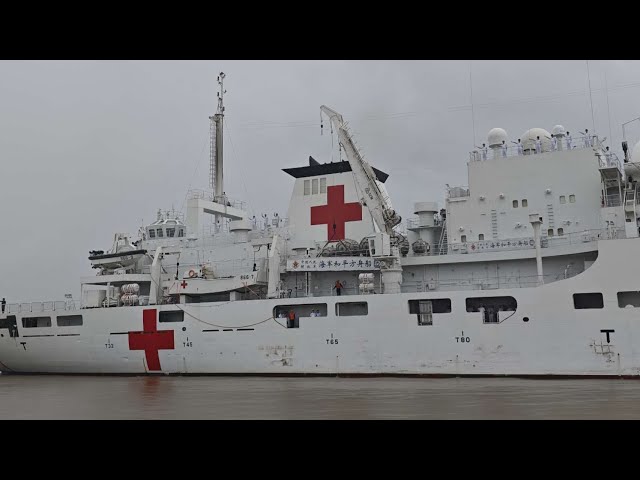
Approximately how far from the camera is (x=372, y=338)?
51.9ft

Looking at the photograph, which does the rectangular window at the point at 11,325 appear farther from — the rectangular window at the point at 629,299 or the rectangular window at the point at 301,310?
the rectangular window at the point at 629,299

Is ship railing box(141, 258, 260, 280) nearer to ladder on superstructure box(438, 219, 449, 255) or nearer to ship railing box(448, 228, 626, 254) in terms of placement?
ladder on superstructure box(438, 219, 449, 255)

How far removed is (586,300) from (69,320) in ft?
51.8

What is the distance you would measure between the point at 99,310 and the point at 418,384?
10818mm

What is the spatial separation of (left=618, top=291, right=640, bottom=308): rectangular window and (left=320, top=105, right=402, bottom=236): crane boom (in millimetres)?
6209

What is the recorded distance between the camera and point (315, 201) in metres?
19.0

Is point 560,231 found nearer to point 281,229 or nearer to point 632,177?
point 632,177

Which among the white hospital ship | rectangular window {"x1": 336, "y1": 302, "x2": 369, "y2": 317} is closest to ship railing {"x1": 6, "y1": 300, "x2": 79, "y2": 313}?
the white hospital ship

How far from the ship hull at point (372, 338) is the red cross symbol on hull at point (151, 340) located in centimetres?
3

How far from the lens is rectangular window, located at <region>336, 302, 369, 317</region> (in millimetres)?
16547

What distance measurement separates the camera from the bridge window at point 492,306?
14953 mm

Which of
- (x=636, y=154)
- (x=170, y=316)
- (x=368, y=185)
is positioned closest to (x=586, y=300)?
(x=636, y=154)

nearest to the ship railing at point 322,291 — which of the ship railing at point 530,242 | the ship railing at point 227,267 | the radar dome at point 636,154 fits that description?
the ship railing at point 227,267
